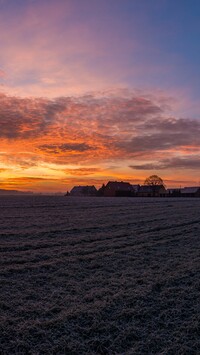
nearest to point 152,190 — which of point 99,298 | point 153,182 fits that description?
point 153,182

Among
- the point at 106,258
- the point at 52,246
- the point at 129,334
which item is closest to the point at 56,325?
the point at 129,334

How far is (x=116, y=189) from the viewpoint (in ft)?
412

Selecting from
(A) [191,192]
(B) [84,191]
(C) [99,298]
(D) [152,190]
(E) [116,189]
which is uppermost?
(E) [116,189]

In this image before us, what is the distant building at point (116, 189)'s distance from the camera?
120325 millimetres

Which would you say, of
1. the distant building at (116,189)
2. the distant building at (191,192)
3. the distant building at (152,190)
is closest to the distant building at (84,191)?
the distant building at (116,189)

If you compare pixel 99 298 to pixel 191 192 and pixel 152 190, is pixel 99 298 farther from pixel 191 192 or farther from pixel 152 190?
pixel 152 190

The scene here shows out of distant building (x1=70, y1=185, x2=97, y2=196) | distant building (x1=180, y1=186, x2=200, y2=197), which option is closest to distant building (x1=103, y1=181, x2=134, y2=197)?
distant building (x1=70, y1=185, x2=97, y2=196)

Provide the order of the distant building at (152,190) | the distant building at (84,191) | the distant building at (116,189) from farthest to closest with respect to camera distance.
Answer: the distant building at (84,191) → the distant building at (152,190) → the distant building at (116,189)

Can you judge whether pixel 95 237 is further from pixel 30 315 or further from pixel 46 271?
pixel 30 315

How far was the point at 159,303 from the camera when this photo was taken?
20.3 feet

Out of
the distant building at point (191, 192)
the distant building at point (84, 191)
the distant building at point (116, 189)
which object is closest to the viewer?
the distant building at point (116, 189)

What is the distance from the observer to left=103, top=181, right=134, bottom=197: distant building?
4737 inches

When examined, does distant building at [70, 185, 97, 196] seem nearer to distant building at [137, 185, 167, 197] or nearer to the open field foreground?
distant building at [137, 185, 167, 197]

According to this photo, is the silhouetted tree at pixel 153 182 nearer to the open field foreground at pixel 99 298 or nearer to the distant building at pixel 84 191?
the distant building at pixel 84 191
